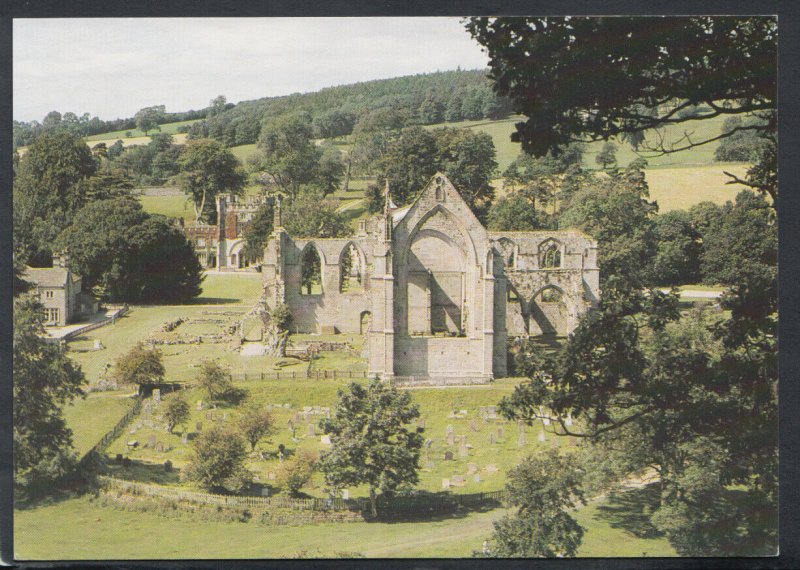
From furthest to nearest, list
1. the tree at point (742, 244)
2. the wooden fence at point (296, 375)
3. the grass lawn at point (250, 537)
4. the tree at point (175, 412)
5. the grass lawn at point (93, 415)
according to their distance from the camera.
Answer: the wooden fence at point (296, 375) → the tree at point (175, 412) → the grass lawn at point (93, 415) → the grass lawn at point (250, 537) → the tree at point (742, 244)

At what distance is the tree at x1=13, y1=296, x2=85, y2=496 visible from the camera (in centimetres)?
1426

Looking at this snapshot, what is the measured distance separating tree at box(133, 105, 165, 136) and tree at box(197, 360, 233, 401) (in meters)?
5.18

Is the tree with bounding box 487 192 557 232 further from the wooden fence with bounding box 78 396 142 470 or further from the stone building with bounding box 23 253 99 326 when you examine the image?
the stone building with bounding box 23 253 99 326

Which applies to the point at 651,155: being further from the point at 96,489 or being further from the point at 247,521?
the point at 96,489

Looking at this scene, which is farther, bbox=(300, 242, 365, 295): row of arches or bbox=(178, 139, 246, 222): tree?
bbox=(300, 242, 365, 295): row of arches

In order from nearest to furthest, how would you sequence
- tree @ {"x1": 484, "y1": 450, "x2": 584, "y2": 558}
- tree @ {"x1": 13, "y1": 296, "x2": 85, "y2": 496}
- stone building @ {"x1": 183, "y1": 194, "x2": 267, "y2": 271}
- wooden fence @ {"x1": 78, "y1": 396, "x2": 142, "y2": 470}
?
1. tree @ {"x1": 484, "y1": 450, "x2": 584, "y2": 558}
2. tree @ {"x1": 13, "y1": 296, "x2": 85, "y2": 496}
3. wooden fence @ {"x1": 78, "y1": 396, "x2": 142, "y2": 470}
4. stone building @ {"x1": 183, "y1": 194, "x2": 267, "y2": 271}

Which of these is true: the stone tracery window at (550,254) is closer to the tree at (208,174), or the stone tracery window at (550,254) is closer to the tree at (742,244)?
the tree at (208,174)

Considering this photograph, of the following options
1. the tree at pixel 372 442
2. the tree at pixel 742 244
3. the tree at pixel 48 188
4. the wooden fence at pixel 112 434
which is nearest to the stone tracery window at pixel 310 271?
the tree at pixel 48 188

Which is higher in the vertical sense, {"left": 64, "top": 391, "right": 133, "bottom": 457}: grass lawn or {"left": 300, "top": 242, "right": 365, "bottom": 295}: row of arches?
{"left": 300, "top": 242, "right": 365, "bottom": 295}: row of arches

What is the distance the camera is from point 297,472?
16.9 metres

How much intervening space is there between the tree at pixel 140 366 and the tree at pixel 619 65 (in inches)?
398

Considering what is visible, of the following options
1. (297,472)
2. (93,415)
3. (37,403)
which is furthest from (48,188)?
(297,472)

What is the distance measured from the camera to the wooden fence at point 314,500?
52.2 ft

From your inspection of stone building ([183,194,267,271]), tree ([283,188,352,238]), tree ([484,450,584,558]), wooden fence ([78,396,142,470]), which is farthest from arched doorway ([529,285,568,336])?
stone building ([183,194,267,271])
